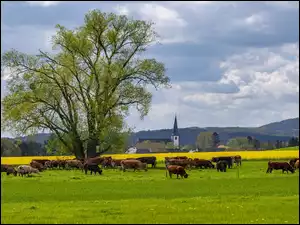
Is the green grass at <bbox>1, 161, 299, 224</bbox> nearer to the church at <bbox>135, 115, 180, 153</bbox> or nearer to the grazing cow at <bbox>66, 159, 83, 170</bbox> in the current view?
the grazing cow at <bbox>66, 159, 83, 170</bbox>

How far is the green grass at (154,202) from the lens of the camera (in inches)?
738

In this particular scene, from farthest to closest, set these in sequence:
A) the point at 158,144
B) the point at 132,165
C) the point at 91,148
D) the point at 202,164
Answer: the point at 158,144, the point at 91,148, the point at 202,164, the point at 132,165

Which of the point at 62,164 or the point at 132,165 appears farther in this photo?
the point at 62,164

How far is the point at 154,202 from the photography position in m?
23.7

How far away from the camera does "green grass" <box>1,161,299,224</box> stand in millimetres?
18734

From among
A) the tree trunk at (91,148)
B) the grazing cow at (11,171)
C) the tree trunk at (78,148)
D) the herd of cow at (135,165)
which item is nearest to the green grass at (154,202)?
the herd of cow at (135,165)

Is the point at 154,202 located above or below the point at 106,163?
below

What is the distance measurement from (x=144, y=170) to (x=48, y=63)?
812 inches

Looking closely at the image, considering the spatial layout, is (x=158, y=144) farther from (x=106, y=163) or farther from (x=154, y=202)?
(x=154, y=202)

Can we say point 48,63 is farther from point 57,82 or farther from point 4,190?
point 4,190

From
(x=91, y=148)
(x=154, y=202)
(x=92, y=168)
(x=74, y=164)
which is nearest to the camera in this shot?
(x=154, y=202)

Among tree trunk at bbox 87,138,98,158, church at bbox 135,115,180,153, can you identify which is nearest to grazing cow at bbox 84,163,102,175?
tree trunk at bbox 87,138,98,158

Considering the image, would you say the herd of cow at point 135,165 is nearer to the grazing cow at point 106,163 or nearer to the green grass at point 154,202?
the grazing cow at point 106,163

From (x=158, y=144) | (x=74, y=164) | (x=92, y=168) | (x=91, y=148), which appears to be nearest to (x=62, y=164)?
(x=74, y=164)
